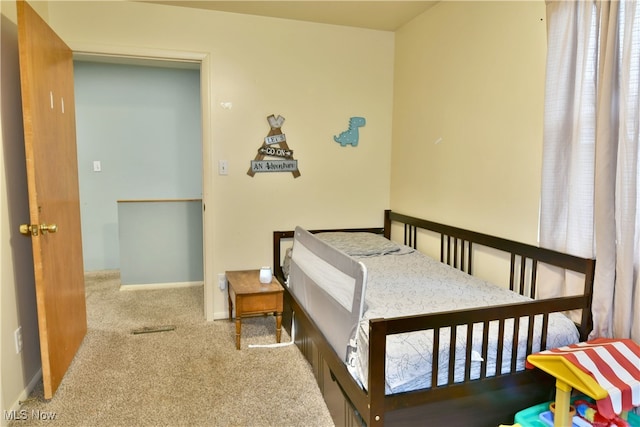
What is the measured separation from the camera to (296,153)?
11.0ft

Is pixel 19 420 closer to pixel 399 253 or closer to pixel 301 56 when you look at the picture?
pixel 399 253

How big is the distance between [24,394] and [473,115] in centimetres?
293

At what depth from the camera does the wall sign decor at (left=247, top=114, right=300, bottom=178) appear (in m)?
3.24

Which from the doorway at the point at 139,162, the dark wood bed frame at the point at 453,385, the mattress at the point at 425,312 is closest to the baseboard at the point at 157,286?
the doorway at the point at 139,162

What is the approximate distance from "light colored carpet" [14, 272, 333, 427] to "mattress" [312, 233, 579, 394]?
597 millimetres

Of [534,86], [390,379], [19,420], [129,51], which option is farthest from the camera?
[129,51]


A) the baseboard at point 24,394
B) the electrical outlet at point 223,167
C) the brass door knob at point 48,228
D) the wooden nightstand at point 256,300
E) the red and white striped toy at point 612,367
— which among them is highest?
the electrical outlet at point 223,167

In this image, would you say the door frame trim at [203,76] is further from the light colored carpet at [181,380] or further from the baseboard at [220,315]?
the light colored carpet at [181,380]

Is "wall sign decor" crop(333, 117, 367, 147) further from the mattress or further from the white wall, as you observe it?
the white wall

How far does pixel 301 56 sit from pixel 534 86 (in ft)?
5.89

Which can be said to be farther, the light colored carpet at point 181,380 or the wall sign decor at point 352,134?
the wall sign decor at point 352,134

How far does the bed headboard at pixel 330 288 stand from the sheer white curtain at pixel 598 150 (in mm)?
994

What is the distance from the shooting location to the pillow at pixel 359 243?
292cm

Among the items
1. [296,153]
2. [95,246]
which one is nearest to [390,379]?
[296,153]
